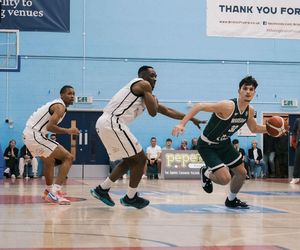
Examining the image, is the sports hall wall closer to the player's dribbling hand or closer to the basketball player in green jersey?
the basketball player in green jersey

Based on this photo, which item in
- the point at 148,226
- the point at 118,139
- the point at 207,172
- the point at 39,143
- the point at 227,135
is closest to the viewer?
the point at 148,226

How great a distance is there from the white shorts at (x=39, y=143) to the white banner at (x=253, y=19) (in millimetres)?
11098

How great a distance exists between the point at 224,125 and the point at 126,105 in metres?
1.24

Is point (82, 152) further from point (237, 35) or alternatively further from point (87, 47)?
point (237, 35)

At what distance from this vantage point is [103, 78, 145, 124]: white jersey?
6551 millimetres

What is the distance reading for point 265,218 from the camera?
5.95m

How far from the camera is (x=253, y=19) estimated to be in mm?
17938

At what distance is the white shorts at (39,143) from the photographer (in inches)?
302

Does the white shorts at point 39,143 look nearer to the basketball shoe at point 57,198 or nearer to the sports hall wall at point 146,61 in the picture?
the basketball shoe at point 57,198

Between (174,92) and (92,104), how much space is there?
Result: 2871 mm

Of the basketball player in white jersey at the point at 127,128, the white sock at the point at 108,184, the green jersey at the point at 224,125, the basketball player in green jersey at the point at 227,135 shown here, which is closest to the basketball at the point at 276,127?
the basketball player in green jersey at the point at 227,135

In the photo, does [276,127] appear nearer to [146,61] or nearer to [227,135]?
[227,135]

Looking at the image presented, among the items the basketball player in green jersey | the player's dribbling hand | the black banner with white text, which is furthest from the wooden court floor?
the black banner with white text

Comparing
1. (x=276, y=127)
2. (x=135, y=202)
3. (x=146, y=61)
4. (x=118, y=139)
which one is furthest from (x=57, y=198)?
(x=146, y=61)
